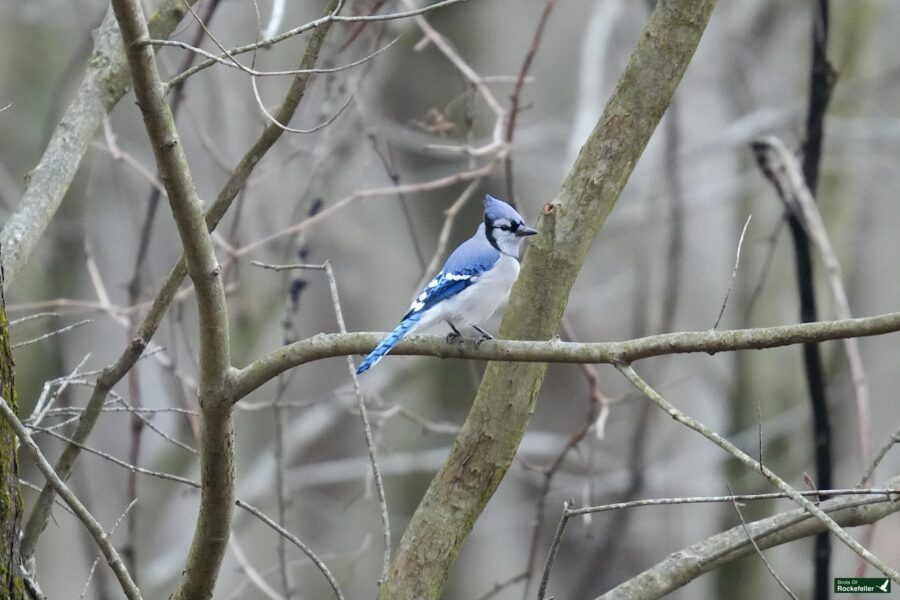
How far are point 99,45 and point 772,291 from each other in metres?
6.72

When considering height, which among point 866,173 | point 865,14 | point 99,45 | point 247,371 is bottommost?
point 247,371

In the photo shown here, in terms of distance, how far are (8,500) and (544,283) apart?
154cm

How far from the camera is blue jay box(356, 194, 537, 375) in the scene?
351cm

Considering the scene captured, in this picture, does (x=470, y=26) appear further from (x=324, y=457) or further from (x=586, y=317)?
(x=324, y=457)

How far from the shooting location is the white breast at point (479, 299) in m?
3.53

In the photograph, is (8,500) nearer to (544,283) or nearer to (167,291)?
(167,291)

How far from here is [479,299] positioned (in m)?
3.56

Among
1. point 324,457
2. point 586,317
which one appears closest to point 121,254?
point 324,457

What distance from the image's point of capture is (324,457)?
1047 cm

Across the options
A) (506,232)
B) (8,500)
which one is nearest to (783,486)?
(8,500)

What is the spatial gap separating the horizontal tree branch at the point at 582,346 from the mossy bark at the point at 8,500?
0.49 metres

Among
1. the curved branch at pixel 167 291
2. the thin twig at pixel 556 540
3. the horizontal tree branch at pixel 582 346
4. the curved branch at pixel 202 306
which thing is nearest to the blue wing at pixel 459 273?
the curved branch at pixel 167 291

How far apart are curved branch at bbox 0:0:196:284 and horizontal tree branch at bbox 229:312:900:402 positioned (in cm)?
101

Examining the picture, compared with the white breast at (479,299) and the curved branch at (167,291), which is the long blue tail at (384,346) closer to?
the white breast at (479,299)
